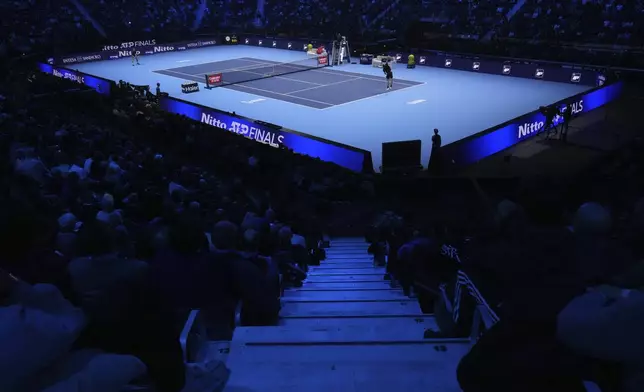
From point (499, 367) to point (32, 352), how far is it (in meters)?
2.25

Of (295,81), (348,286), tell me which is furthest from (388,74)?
(348,286)

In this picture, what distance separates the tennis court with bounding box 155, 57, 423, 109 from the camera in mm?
25609

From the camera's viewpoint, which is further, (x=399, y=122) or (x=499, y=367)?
(x=399, y=122)

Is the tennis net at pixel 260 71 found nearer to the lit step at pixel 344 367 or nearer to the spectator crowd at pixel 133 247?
the spectator crowd at pixel 133 247

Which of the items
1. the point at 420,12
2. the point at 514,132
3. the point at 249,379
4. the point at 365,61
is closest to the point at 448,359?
the point at 249,379

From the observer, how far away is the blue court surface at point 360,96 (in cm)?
2031

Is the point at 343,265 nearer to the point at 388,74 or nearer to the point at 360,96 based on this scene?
the point at 360,96

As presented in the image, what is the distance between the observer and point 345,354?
155 inches

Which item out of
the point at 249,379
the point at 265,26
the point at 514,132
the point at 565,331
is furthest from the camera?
the point at 265,26

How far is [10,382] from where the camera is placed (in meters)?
2.24

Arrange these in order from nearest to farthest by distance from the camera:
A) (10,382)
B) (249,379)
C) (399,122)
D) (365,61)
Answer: (10,382) < (249,379) < (399,122) < (365,61)

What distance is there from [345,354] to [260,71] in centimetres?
3016

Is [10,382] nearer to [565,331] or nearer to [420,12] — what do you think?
[565,331]

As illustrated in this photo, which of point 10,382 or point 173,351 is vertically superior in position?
point 10,382
